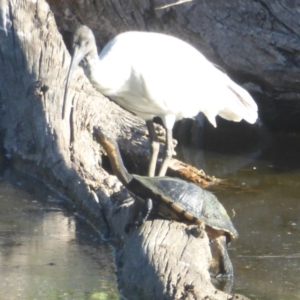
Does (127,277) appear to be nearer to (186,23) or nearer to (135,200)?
(135,200)

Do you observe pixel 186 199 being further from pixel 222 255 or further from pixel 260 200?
pixel 260 200

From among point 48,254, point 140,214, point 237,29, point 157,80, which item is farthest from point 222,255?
point 237,29

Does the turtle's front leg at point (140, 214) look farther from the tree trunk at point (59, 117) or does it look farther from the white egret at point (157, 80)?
the white egret at point (157, 80)

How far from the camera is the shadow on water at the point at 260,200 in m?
5.16

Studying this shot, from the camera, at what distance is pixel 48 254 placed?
5461mm

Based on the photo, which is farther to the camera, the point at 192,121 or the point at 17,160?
the point at 192,121

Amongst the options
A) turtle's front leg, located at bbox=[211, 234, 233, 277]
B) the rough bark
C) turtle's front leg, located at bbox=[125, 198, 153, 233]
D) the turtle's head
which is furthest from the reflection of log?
the rough bark

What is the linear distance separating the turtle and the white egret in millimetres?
932

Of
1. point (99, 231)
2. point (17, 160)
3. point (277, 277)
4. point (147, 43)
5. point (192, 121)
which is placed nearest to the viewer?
point (277, 277)

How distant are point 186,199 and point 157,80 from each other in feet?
5.21

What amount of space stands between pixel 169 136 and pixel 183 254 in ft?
8.64

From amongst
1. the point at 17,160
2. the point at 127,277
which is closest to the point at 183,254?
the point at 127,277

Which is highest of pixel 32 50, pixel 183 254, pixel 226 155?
pixel 32 50

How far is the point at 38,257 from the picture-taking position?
539 cm
